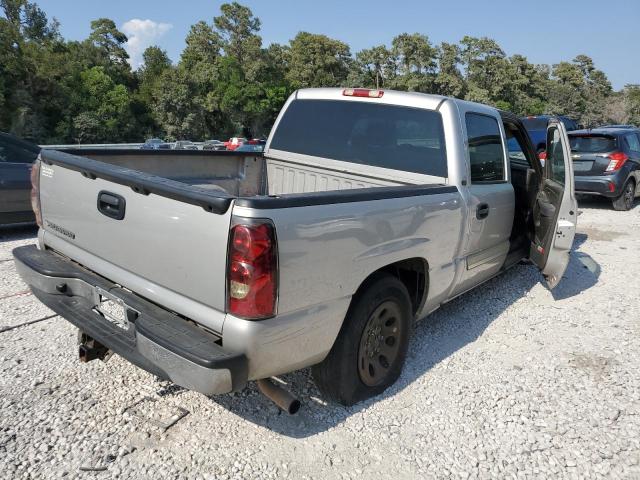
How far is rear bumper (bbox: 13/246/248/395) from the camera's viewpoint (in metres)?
2.15

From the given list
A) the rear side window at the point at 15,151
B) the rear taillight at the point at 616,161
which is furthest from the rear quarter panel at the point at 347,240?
the rear taillight at the point at 616,161

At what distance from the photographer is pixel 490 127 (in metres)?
4.12

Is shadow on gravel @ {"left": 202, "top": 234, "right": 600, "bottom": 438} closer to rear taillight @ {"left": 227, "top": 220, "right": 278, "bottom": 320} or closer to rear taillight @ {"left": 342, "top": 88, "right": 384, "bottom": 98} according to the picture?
rear taillight @ {"left": 227, "top": 220, "right": 278, "bottom": 320}

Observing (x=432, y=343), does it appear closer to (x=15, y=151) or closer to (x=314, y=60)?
(x=15, y=151)

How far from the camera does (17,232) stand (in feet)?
23.7

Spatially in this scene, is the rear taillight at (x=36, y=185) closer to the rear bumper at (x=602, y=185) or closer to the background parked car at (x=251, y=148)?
the background parked car at (x=251, y=148)

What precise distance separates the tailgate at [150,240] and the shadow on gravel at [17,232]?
4.49 meters

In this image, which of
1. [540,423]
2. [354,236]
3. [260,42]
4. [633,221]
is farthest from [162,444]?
Answer: [260,42]

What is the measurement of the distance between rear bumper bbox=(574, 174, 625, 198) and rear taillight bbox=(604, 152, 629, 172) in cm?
17

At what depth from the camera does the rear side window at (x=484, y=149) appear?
3764 mm

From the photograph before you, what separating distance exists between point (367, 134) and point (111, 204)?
6.93ft

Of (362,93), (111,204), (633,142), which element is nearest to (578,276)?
(362,93)

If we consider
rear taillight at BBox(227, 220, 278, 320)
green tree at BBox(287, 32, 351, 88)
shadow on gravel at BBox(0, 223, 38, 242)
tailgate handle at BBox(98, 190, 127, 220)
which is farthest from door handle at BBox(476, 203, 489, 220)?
green tree at BBox(287, 32, 351, 88)

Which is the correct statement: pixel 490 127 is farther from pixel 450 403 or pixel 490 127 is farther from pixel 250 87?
pixel 250 87
